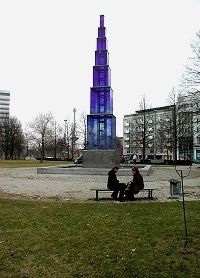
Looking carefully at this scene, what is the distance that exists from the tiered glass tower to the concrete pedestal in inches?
33.2

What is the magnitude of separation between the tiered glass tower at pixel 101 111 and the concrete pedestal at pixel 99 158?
33.2 inches

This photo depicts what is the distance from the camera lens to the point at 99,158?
96.4ft

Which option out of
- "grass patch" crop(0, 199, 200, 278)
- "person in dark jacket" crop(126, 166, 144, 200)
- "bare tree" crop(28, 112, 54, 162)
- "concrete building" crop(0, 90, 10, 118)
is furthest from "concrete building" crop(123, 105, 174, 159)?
"concrete building" crop(0, 90, 10, 118)

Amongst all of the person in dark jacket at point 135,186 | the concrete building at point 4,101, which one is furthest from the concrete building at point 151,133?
the concrete building at point 4,101

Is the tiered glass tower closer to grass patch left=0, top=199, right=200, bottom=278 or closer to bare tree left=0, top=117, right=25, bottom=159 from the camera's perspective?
grass patch left=0, top=199, right=200, bottom=278

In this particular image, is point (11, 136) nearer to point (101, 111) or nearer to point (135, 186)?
point (101, 111)

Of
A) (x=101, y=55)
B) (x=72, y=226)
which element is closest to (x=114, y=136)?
(x=101, y=55)

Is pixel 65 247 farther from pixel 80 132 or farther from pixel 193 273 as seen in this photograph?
pixel 80 132

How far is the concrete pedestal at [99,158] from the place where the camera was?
1148 inches

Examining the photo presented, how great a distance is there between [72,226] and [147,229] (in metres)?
1.82

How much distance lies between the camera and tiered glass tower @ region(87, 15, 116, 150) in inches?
1190

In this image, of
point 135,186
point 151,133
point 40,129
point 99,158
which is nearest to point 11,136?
point 40,129

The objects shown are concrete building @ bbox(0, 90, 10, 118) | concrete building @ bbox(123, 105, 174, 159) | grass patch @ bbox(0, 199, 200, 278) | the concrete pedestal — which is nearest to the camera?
grass patch @ bbox(0, 199, 200, 278)

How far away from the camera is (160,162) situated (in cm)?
5644
